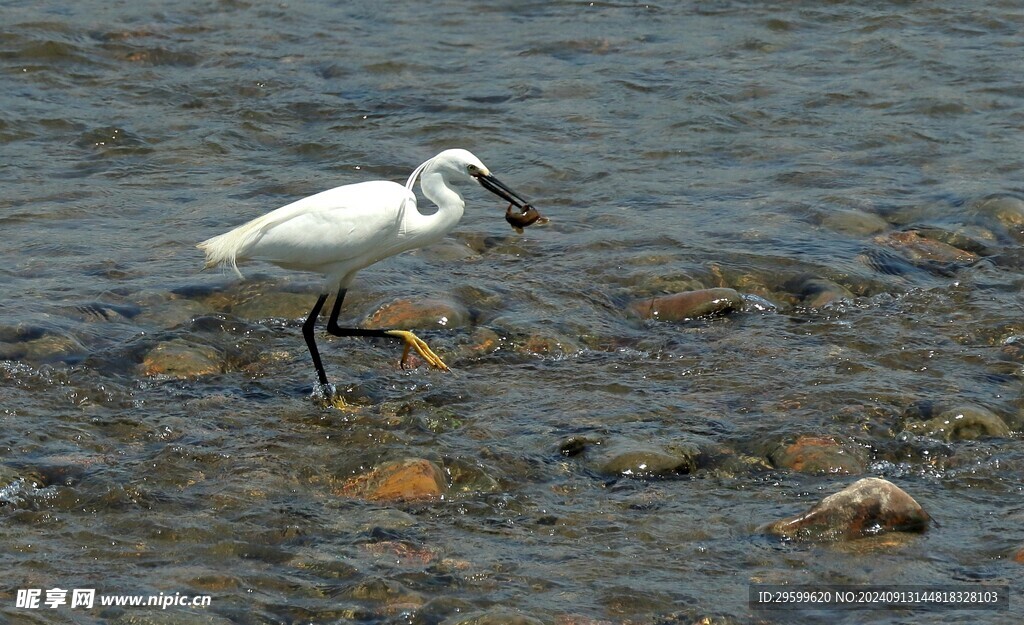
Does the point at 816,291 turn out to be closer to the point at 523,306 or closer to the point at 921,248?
the point at 921,248

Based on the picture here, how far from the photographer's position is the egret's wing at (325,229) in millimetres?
6332

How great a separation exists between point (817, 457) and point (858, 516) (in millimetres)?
692

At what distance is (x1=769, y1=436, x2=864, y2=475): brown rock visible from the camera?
527 centimetres

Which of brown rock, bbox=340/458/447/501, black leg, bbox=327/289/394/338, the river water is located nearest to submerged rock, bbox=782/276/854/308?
the river water

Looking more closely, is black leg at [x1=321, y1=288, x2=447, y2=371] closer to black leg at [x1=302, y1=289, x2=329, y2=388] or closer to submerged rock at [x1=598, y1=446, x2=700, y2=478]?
black leg at [x1=302, y1=289, x2=329, y2=388]

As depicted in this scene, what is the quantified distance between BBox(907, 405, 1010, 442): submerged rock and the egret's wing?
99.8 inches

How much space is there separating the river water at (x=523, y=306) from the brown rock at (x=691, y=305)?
0.07m

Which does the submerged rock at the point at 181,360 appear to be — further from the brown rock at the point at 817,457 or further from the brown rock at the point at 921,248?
the brown rock at the point at 921,248

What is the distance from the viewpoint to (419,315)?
703cm

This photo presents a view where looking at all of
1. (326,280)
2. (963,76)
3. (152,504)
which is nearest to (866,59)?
(963,76)

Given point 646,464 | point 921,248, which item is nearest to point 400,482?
point 646,464

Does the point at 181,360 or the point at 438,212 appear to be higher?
the point at 438,212

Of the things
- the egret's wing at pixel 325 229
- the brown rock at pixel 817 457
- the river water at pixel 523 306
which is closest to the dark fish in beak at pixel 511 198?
the egret's wing at pixel 325 229

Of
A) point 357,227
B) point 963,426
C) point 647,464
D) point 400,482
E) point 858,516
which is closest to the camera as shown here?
point 858,516
